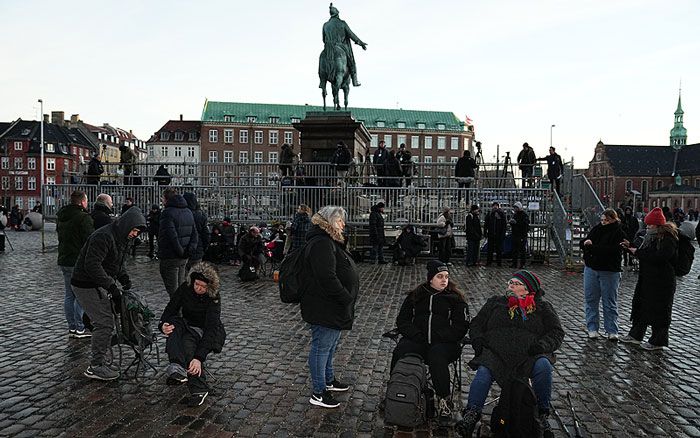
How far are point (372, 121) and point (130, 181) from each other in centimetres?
6964

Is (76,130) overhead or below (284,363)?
overhead

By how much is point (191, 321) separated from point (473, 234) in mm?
12113

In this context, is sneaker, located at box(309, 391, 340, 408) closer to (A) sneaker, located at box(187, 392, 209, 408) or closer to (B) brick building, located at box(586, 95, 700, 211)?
(A) sneaker, located at box(187, 392, 209, 408)

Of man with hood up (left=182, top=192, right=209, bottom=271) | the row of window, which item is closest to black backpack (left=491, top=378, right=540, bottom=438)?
man with hood up (left=182, top=192, right=209, bottom=271)

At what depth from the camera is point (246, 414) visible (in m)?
5.35

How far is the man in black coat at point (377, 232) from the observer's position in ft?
56.7

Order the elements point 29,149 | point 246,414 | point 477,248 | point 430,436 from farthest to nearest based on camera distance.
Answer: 1. point 29,149
2. point 477,248
3. point 246,414
4. point 430,436

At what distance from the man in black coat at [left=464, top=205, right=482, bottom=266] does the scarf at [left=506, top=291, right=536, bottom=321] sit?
38.4ft

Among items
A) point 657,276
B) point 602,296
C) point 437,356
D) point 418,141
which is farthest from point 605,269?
point 418,141

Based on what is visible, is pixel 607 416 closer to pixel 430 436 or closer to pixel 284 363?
pixel 430 436

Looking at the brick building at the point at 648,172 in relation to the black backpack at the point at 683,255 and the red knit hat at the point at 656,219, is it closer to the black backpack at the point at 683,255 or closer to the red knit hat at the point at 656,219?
the black backpack at the point at 683,255

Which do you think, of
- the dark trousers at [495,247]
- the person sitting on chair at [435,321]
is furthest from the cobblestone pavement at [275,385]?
the dark trousers at [495,247]

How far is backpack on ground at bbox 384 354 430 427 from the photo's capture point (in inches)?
195

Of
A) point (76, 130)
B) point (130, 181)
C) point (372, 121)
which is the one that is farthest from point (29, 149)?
point (130, 181)
